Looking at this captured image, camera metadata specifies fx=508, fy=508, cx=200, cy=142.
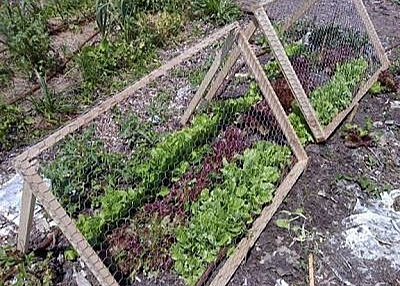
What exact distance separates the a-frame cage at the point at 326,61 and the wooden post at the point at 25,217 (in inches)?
70.5

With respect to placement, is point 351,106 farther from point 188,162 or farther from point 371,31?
point 188,162

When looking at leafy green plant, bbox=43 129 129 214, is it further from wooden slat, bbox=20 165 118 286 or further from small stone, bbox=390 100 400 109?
small stone, bbox=390 100 400 109

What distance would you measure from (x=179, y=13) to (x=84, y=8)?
0.94 meters

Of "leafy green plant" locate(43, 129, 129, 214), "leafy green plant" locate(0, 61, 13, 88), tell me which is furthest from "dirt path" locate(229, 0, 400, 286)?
"leafy green plant" locate(0, 61, 13, 88)

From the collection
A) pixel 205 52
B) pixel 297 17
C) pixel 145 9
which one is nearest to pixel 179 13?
pixel 145 9

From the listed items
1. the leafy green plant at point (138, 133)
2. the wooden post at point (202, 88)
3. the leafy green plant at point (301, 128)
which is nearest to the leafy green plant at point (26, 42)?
the leafy green plant at point (138, 133)

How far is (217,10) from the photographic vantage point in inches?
202

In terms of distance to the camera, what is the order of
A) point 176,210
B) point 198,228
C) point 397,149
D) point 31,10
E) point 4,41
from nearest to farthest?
point 198,228, point 176,210, point 397,149, point 4,41, point 31,10

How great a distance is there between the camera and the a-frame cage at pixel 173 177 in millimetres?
2506

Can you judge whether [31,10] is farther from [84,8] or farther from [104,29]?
[104,29]

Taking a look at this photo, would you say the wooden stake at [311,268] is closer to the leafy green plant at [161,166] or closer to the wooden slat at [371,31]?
the leafy green plant at [161,166]

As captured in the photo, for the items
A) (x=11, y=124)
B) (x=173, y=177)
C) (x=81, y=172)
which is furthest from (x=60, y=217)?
(x=11, y=124)

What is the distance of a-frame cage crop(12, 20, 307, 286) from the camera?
98.7 inches

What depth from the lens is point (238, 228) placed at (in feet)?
8.73
